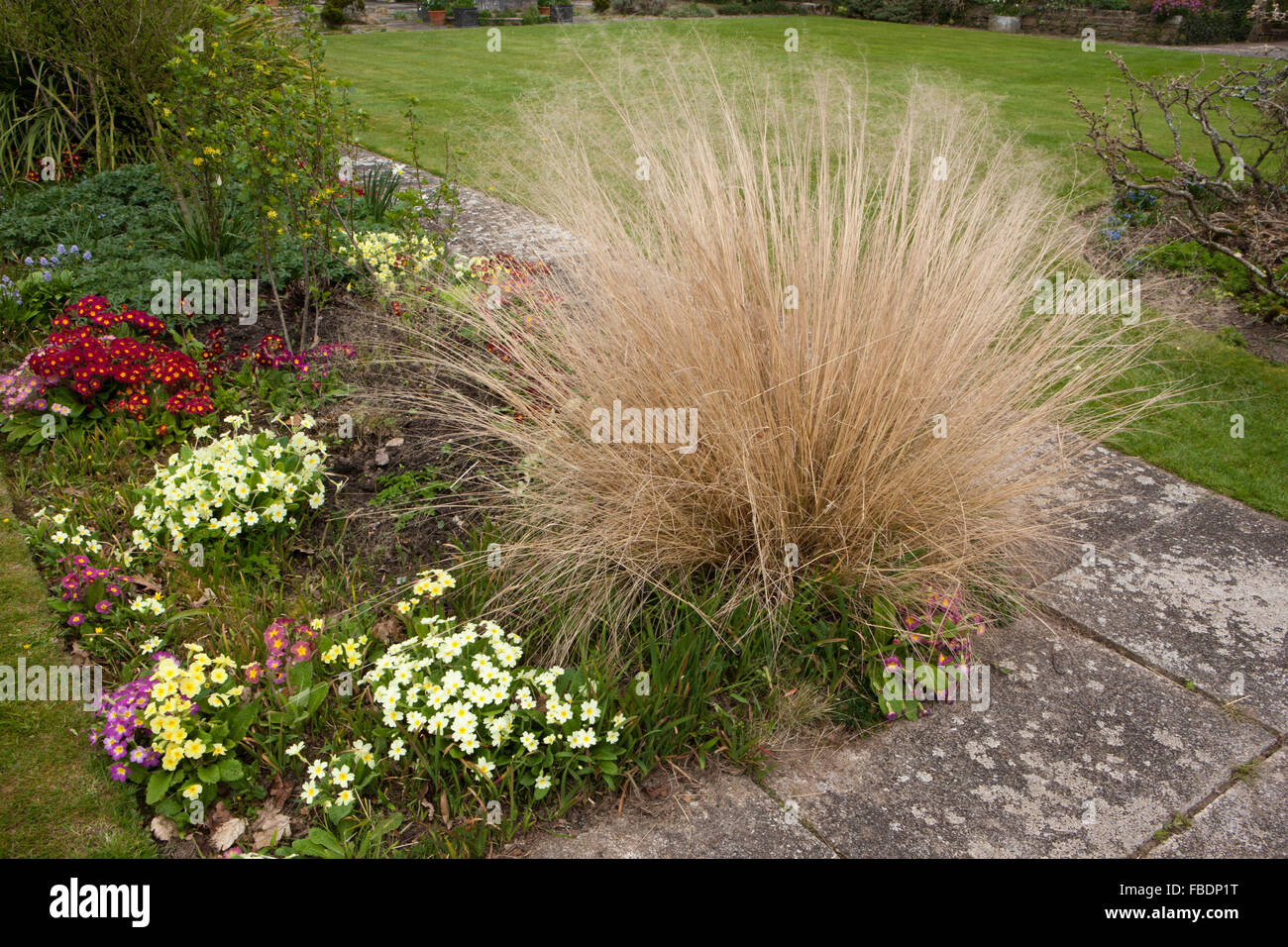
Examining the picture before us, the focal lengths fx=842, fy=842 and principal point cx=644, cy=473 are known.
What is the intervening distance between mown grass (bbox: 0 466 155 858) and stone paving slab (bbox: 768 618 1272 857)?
164 centimetres

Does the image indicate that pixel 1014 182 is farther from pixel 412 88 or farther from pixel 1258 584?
pixel 412 88

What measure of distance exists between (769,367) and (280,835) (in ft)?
5.89

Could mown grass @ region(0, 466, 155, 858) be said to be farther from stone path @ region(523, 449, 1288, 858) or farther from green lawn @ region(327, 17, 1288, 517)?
green lawn @ region(327, 17, 1288, 517)

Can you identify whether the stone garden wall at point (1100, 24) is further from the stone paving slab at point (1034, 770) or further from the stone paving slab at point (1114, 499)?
the stone paving slab at point (1034, 770)

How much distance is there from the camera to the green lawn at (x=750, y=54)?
23.7ft

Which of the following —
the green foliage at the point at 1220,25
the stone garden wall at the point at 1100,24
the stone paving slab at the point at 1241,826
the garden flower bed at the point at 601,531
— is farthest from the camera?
the stone garden wall at the point at 1100,24

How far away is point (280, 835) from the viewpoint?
2.03 metres

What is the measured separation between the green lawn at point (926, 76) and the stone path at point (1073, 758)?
0.85 meters

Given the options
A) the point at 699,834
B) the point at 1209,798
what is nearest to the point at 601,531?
the point at 699,834

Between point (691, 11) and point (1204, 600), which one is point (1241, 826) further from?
point (691, 11)

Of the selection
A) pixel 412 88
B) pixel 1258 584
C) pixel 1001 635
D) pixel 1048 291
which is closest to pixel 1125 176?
pixel 1048 291

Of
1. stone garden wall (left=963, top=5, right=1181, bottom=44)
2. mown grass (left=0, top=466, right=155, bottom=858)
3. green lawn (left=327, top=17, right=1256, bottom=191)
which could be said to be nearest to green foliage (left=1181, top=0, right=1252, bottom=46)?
stone garden wall (left=963, top=5, right=1181, bottom=44)

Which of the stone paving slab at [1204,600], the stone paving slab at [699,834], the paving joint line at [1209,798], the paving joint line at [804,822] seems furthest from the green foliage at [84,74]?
the paving joint line at [1209,798]

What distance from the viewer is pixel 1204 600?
272 centimetres
